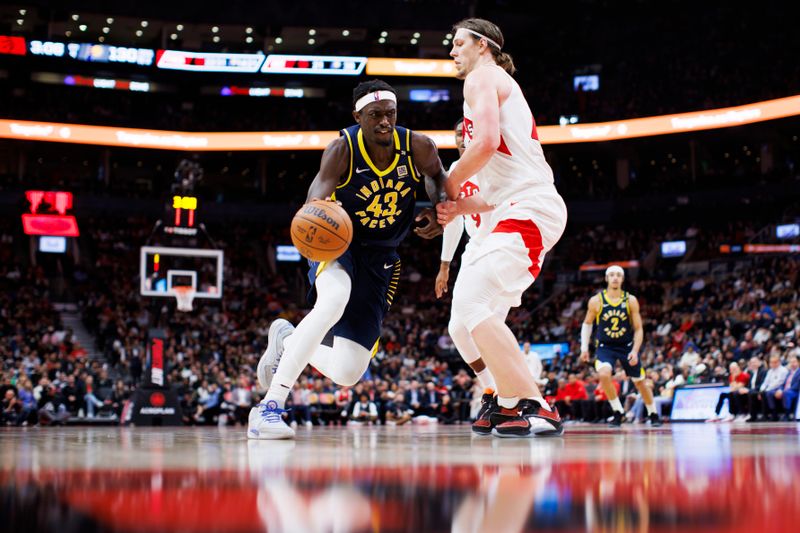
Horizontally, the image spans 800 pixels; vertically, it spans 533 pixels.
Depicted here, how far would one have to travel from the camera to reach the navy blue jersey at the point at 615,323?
1145 cm

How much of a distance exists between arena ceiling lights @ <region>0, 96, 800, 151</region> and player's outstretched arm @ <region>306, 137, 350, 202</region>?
27730 millimetres

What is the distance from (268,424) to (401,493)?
310 centimetres

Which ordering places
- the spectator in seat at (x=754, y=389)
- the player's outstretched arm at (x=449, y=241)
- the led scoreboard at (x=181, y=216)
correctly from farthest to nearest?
the led scoreboard at (x=181, y=216) < the spectator in seat at (x=754, y=389) < the player's outstretched arm at (x=449, y=241)

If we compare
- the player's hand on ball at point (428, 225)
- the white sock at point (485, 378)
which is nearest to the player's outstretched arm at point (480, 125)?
the player's hand on ball at point (428, 225)

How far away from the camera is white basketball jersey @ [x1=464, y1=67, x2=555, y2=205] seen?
5.54 metres

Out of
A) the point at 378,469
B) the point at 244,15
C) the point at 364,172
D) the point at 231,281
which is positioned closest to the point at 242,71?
the point at 244,15

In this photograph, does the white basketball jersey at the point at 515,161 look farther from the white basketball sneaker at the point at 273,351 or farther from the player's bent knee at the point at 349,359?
the white basketball sneaker at the point at 273,351

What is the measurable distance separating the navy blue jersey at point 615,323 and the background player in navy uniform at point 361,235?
19.7 ft

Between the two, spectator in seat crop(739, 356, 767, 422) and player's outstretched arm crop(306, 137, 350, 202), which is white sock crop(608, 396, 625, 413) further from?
player's outstretched arm crop(306, 137, 350, 202)

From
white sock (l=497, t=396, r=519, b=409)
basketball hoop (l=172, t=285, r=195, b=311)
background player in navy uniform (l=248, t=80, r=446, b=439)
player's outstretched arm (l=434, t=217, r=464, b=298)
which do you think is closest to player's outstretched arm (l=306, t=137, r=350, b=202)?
background player in navy uniform (l=248, t=80, r=446, b=439)

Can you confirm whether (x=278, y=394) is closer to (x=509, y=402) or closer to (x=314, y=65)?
(x=509, y=402)

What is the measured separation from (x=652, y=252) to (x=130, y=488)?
33081 millimetres

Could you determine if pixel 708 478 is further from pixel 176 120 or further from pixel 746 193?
pixel 176 120

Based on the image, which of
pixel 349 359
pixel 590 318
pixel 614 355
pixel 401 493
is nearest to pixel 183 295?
pixel 590 318
